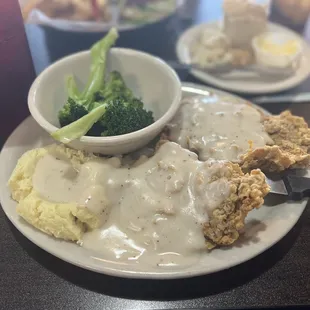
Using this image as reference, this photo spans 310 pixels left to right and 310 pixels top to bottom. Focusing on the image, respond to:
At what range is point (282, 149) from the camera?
1492 millimetres

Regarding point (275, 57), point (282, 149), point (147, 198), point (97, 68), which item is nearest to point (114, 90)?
point (97, 68)

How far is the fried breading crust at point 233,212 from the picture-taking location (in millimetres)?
1244

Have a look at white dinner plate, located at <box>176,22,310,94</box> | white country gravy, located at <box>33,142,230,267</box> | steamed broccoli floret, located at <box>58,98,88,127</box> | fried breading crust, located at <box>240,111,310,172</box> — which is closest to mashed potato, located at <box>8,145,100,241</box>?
white country gravy, located at <box>33,142,230,267</box>

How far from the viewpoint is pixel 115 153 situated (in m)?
1.51

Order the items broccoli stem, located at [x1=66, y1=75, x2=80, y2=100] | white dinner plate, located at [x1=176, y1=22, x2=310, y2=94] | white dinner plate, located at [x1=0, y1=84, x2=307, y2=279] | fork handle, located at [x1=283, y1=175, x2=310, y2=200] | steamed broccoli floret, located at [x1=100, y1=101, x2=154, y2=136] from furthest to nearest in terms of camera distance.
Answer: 1. white dinner plate, located at [x1=176, y1=22, x2=310, y2=94]
2. broccoli stem, located at [x1=66, y1=75, x2=80, y2=100]
3. steamed broccoli floret, located at [x1=100, y1=101, x2=154, y2=136]
4. fork handle, located at [x1=283, y1=175, x2=310, y2=200]
5. white dinner plate, located at [x1=0, y1=84, x2=307, y2=279]

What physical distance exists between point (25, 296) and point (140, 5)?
2.04 m

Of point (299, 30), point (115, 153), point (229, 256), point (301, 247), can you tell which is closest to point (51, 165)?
point (115, 153)

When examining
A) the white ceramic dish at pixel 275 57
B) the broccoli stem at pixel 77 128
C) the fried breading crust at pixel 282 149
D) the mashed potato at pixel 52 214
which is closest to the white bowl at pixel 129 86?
the broccoli stem at pixel 77 128

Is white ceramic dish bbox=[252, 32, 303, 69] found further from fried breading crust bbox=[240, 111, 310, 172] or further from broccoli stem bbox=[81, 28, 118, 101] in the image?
broccoli stem bbox=[81, 28, 118, 101]

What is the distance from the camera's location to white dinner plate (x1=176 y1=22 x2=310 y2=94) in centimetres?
212

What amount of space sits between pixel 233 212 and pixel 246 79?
3.81 feet

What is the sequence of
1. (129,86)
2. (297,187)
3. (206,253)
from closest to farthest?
(206,253)
(297,187)
(129,86)

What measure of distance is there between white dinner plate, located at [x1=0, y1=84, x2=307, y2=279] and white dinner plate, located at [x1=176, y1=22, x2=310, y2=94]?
0.82m

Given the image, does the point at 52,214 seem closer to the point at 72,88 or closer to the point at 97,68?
the point at 72,88
